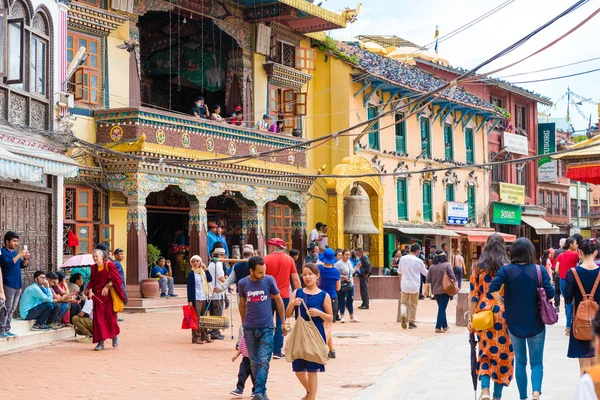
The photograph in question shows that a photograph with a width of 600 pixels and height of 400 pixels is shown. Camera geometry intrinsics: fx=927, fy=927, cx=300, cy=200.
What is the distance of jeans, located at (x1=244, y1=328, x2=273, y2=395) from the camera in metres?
9.80

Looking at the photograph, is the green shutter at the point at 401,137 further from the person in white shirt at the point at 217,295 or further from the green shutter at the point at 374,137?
the person in white shirt at the point at 217,295

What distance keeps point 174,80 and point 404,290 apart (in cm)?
Answer: 1387

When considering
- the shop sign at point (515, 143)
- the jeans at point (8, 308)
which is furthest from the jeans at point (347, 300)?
the shop sign at point (515, 143)

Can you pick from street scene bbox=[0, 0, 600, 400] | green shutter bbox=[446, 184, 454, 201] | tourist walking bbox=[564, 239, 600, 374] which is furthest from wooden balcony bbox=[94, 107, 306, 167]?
green shutter bbox=[446, 184, 454, 201]

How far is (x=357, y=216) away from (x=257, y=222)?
5.49 m

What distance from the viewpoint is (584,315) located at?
8.76 metres

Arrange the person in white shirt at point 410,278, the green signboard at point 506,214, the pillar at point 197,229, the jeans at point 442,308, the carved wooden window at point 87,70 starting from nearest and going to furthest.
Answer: the jeans at point 442,308, the person in white shirt at point 410,278, the carved wooden window at point 87,70, the pillar at point 197,229, the green signboard at point 506,214

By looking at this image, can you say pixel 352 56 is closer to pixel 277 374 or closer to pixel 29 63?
pixel 29 63

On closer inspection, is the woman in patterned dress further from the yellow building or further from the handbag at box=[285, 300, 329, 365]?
the yellow building

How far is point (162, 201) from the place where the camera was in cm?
2727

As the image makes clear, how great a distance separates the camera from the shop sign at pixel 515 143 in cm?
4616

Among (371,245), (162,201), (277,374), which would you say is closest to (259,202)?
(162,201)

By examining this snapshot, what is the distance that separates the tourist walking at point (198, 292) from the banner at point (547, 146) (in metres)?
37.9

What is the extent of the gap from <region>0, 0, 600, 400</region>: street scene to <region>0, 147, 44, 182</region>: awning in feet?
0.35
